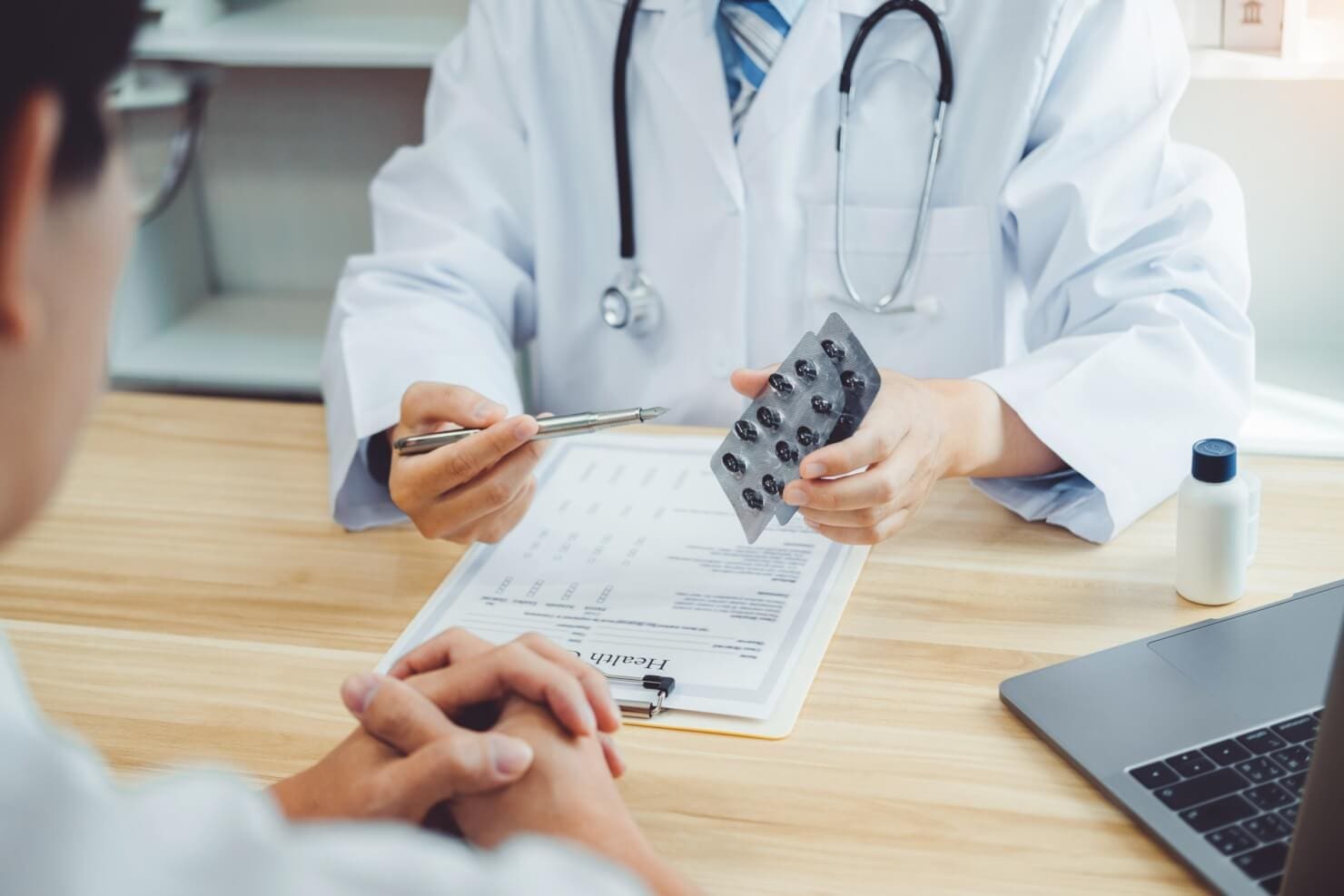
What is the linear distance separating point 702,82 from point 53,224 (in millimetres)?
955

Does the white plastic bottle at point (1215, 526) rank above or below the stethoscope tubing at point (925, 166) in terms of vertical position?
below

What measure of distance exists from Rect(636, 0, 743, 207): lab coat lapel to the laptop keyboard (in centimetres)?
75

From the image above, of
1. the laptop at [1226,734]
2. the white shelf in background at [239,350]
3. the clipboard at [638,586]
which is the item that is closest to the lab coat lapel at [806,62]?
the clipboard at [638,586]

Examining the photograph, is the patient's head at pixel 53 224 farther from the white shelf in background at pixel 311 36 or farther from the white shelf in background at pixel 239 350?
the white shelf in background at pixel 239 350

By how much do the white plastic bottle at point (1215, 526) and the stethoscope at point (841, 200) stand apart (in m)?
0.42

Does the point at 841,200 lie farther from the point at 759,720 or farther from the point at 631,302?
the point at 759,720

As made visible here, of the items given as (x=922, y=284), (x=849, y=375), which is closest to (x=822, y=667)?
(x=849, y=375)

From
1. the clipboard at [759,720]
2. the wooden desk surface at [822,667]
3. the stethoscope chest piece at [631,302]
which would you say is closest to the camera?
the wooden desk surface at [822,667]

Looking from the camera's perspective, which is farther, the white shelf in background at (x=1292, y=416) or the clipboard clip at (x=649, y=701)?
the white shelf in background at (x=1292, y=416)

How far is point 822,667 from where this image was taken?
96cm

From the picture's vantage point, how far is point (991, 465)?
115 centimetres

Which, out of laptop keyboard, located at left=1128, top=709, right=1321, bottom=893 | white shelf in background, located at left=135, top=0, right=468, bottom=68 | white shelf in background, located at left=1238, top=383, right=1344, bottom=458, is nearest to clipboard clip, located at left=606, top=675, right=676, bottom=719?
laptop keyboard, located at left=1128, top=709, right=1321, bottom=893

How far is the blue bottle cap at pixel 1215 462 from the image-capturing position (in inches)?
38.5

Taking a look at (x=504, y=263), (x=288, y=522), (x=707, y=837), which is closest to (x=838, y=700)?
(x=707, y=837)
